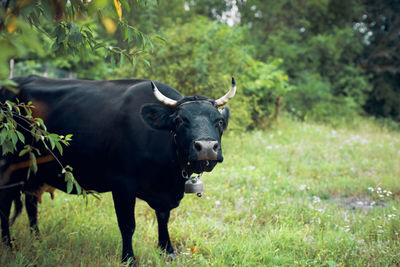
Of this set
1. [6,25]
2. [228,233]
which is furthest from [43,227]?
[6,25]

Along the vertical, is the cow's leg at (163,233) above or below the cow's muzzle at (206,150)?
below

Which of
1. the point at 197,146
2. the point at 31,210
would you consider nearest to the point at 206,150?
the point at 197,146

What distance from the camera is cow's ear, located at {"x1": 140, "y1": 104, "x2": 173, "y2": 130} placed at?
10.7 ft

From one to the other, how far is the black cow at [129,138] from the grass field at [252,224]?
1.44 feet

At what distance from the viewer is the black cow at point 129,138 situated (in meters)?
3.23

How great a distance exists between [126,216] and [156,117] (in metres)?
1.02

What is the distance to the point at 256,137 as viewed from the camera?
8898 millimetres

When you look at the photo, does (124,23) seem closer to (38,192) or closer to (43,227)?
(38,192)

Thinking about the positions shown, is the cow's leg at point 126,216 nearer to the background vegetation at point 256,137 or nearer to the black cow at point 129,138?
the black cow at point 129,138

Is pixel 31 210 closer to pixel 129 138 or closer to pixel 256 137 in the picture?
pixel 129 138

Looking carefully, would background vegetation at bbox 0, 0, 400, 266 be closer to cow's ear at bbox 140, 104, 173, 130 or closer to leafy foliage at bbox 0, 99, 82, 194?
leafy foliage at bbox 0, 99, 82, 194

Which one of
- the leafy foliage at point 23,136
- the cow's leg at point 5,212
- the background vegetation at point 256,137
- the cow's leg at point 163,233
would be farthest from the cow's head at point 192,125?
the cow's leg at point 5,212

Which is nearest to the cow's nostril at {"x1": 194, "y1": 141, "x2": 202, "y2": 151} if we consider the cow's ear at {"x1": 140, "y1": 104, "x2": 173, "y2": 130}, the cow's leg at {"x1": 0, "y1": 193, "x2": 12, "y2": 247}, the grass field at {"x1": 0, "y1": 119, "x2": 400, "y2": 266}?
the cow's ear at {"x1": 140, "y1": 104, "x2": 173, "y2": 130}

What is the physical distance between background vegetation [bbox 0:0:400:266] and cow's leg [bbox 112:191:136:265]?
0.63ft
